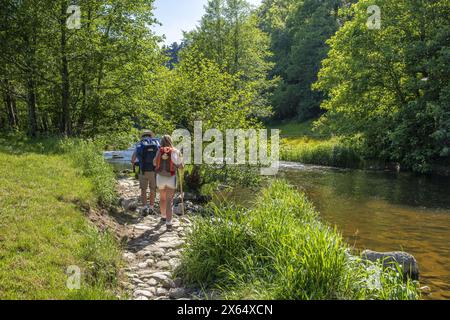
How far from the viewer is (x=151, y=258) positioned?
334 inches

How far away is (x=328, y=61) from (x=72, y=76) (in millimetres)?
21909

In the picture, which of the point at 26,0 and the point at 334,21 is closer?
the point at 26,0

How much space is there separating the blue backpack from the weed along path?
1.35 meters

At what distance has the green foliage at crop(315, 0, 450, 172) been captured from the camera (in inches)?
949

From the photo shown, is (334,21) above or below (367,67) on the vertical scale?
above

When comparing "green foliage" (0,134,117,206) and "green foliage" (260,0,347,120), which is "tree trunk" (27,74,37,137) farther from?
"green foliage" (260,0,347,120)

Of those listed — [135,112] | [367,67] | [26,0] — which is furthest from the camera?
[367,67]

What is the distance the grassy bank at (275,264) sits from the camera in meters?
5.55

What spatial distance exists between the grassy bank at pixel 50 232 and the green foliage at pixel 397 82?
65.4ft

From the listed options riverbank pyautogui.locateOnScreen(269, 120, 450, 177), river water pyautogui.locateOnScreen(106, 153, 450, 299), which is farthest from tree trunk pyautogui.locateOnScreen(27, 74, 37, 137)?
riverbank pyautogui.locateOnScreen(269, 120, 450, 177)

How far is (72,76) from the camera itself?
19.7m
